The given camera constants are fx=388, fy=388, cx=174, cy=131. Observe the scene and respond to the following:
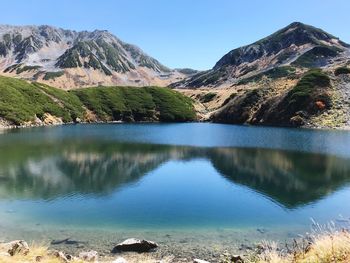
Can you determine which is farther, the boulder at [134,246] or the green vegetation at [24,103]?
the green vegetation at [24,103]

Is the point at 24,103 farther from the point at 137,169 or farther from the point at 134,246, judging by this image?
the point at 134,246

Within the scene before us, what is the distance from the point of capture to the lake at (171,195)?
95.8 ft

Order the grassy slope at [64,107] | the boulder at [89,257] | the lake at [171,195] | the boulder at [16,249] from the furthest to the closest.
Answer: the grassy slope at [64,107], the lake at [171,195], the boulder at [89,257], the boulder at [16,249]

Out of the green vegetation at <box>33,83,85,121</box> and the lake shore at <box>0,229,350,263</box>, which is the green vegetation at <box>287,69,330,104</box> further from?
the lake shore at <box>0,229,350,263</box>

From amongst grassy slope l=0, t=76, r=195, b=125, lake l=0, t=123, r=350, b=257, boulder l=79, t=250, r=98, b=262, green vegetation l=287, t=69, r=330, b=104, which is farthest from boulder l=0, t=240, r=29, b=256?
green vegetation l=287, t=69, r=330, b=104

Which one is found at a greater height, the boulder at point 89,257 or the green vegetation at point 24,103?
the green vegetation at point 24,103

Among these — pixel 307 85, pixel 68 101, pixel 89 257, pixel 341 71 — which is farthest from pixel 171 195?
pixel 68 101

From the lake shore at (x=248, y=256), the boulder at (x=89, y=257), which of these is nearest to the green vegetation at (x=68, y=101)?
the lake shore at (x=248, y=256)

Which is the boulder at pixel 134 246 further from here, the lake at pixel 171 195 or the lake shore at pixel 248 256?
the lake at pixel 171 195

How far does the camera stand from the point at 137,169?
57.5m

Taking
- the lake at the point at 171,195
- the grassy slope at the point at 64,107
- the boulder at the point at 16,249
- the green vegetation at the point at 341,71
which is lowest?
the lake at the point at 171,195

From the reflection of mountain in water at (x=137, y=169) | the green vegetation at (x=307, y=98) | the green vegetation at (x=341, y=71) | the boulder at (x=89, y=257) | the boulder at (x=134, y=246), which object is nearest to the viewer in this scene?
the boulder at (x=89, y=257)

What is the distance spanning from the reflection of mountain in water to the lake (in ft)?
0.43

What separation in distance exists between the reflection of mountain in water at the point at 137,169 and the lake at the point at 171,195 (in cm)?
13
